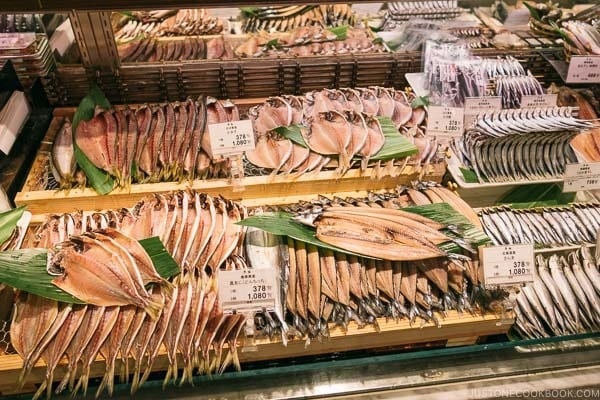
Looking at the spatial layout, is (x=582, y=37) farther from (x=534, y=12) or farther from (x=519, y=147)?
(x=519, y=147)

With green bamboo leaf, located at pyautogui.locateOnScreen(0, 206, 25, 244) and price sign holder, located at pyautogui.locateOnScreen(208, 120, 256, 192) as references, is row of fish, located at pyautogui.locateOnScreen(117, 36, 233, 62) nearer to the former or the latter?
price sign holder, located at pyautogui.locateOnScreen(208, 120, 256, 192)

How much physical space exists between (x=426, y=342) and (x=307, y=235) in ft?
2.54

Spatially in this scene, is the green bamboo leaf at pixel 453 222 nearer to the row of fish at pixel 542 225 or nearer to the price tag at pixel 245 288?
the row of fish at pixel 542 225

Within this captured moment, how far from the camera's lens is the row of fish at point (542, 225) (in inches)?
92.5

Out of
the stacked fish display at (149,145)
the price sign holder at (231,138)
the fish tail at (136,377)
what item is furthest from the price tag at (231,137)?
the fish tail at (136,377)

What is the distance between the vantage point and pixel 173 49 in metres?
3.61

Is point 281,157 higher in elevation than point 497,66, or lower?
lower

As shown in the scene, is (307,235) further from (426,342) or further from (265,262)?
(426,342)

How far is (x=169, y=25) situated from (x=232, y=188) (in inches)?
90.8

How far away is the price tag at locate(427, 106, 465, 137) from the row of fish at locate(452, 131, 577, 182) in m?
0.25

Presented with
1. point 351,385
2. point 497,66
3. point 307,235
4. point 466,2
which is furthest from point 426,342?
point 466,2

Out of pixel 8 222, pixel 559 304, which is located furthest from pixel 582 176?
pixel 8 222

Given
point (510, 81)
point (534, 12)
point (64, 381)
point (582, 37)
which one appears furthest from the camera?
point (534, 12)

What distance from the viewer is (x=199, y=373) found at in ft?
6.22
